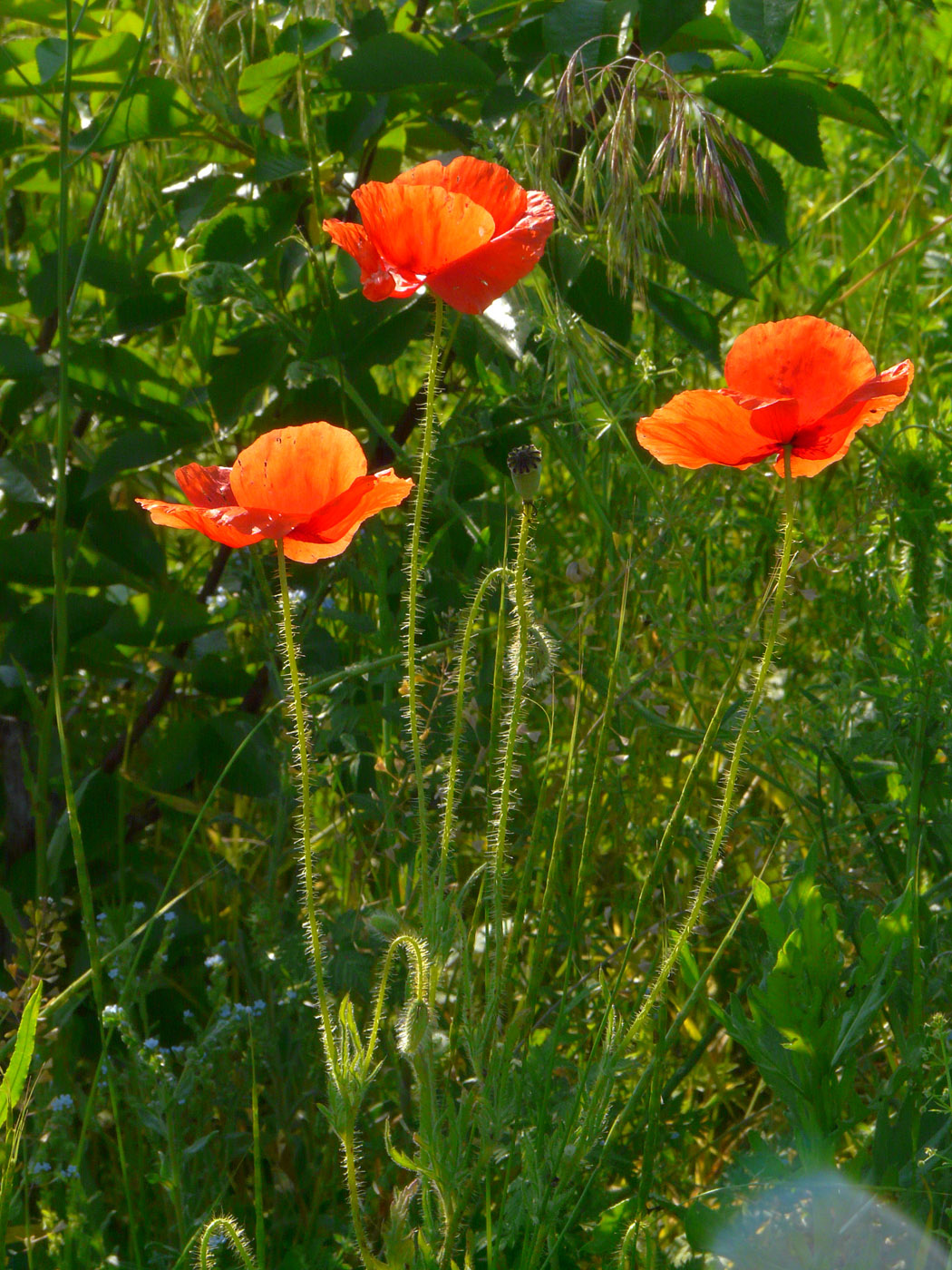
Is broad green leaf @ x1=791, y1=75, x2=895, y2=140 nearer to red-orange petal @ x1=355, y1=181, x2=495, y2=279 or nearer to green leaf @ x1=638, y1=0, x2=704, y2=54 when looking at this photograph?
green leaf @ x1=638, y1=0, x2=704, y2=54

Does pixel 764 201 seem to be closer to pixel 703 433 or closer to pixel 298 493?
pixel 703 433

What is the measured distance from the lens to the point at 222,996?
1508 mm

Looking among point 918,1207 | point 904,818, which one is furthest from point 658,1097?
point 904,818

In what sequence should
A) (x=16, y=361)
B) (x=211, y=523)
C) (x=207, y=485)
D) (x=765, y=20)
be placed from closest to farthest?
(x=211, y=523)
(x=207, y=485)
(x=765, y=20)
(x=16, y=361)

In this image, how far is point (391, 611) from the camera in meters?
1.70

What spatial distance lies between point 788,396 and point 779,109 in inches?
26.2

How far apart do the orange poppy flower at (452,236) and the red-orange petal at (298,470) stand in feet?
0.43

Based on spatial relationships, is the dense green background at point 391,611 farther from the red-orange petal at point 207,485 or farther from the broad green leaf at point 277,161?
the red-orange petal at point 207,485

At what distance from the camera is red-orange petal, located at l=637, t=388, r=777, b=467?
104 centimetres

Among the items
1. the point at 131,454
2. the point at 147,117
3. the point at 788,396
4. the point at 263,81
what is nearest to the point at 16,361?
the point at 131,454

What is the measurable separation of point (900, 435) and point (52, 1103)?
4.71ft

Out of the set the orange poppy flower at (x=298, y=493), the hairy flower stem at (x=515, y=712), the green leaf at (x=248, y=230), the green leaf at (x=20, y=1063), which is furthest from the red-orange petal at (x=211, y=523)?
the green leaf at (x=248, y=230)

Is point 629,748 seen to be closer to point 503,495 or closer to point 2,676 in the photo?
point 503,495

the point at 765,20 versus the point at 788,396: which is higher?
the point at 765,20
